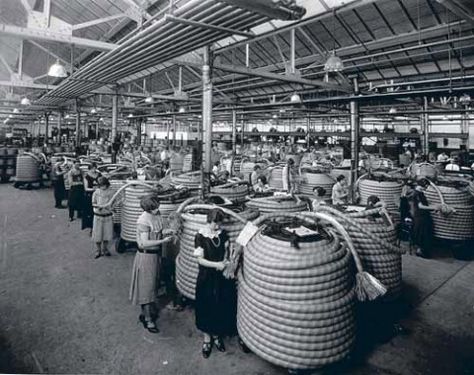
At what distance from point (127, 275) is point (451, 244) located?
6324 millimetres

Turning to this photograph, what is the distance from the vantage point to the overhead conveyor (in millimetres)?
3818

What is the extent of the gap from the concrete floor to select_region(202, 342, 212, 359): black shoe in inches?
2.3

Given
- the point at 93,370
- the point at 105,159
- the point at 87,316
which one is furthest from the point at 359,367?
the point at 105,159

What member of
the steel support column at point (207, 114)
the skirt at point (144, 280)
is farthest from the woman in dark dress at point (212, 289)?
the steel support column at point (207, 114)

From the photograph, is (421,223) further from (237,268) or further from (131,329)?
(131,329)

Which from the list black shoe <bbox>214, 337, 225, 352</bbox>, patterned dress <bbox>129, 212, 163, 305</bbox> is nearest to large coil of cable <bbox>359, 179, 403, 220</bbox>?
black shoe <bbox>214, 337, 225, 352</bbox>

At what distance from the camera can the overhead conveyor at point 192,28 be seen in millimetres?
3818

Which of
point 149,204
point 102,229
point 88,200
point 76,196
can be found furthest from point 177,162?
point 149,204

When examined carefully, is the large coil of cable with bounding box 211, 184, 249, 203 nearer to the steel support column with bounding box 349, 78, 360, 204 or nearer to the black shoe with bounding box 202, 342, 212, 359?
the black shoe with bounding box 202, 342, 212, 359

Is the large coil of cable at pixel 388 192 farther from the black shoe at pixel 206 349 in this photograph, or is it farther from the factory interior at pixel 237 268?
the black shoe at pixel 206 349

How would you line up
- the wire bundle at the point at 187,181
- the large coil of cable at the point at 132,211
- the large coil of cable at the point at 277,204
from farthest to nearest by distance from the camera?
the wire bundle at the point at 187,181 → the large coil of cable at the point at 132,211 → the large coil of cable at the point at 277,204

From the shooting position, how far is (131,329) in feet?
12.9

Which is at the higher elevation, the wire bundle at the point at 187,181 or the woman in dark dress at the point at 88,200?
the wire bundle at the point at 187,181

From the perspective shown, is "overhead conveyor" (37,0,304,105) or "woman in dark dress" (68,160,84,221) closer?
"overhead conveyor" (37,0,304,105)
